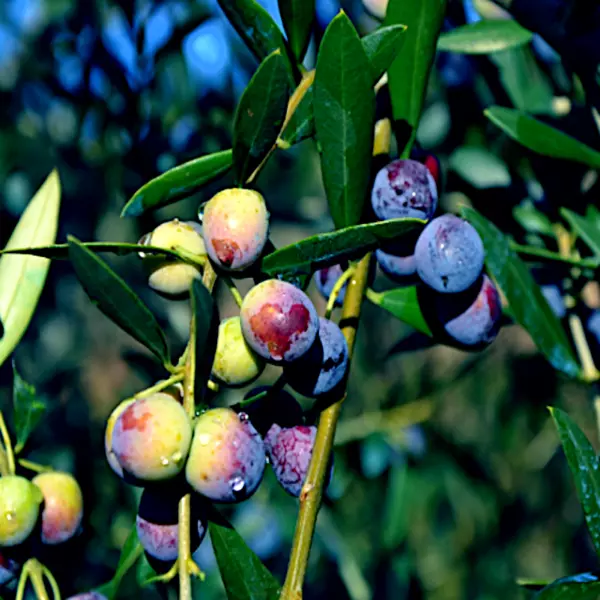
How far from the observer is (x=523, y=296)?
2.89ft


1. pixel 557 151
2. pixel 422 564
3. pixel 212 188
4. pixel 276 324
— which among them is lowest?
pixel 422 564

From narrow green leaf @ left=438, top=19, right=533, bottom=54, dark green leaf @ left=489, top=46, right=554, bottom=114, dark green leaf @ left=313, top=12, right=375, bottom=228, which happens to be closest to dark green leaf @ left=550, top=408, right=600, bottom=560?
dark green leaf @ left=313, top=12, right=375, bottom=228

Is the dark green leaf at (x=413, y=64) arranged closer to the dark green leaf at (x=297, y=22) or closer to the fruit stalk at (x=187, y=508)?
the dark green leaf at (x=297, y=22)

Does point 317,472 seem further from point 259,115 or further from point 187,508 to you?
point 259,115

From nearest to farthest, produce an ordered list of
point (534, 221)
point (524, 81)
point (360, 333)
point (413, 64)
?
point (413, 64) < point (534, 221) < point (524, 81) < point (360, 333)

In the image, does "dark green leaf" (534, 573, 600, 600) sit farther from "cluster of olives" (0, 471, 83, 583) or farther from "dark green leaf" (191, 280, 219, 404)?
"cluster of olives" (0, 471, 83, 583)

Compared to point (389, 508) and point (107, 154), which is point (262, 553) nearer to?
point (389, 508)

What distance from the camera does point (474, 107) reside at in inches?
51.9

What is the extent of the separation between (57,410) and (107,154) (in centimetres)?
53

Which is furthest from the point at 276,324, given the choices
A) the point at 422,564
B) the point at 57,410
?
the point at 422,564

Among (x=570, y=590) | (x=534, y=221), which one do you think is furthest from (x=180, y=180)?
(x=534, y=221)

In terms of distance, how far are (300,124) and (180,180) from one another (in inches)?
4.1

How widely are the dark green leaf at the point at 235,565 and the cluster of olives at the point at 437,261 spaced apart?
10.3 inches

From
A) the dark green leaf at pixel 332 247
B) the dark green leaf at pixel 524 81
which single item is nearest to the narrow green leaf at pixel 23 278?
the dark green leaf at pixel 332 247
